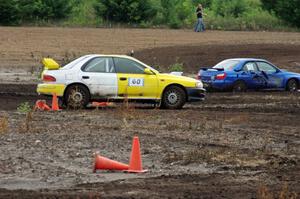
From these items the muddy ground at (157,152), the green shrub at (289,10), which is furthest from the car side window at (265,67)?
the green shrub at (289,10)

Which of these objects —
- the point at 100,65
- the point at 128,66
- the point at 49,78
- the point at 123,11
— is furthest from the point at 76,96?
the point at 123,11

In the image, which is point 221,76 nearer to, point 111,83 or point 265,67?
point 265,67

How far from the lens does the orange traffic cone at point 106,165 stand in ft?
41.2

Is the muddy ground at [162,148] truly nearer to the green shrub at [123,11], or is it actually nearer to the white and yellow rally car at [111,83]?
the white and yellow rally car at [111,83]

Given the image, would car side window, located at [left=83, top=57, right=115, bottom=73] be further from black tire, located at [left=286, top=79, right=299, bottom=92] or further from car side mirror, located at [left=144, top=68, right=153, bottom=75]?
black tire, located at [left=286, top=79, right=299, bottom=92]

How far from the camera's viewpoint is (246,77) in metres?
30.2

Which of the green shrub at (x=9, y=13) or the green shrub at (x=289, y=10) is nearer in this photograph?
the green shrub at (x=9, y=13)

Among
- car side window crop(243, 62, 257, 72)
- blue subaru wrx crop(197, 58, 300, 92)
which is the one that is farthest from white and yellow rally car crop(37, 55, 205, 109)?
car side window crop(243, 62, 257, 72)

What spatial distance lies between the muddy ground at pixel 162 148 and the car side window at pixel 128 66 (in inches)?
41.1

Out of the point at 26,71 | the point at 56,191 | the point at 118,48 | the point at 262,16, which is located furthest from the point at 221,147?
the point at 262,16

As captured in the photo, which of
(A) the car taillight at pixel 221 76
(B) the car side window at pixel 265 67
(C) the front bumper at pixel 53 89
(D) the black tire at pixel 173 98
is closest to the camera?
(C) the front bumper at pixel 53 89

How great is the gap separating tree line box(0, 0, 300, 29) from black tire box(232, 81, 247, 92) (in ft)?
122

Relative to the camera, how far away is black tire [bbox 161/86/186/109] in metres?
23.6

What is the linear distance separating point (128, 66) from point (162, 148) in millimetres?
8265
